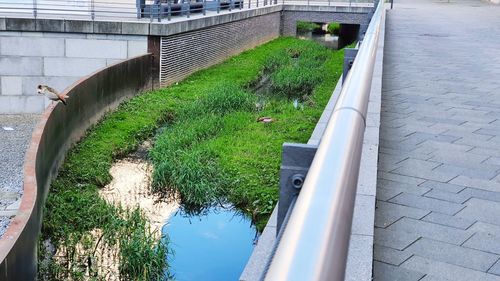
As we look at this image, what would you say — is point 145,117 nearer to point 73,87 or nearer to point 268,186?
point 73,87

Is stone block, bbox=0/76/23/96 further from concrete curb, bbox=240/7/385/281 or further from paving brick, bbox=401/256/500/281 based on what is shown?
paving brick, bbox=401/256/500/281

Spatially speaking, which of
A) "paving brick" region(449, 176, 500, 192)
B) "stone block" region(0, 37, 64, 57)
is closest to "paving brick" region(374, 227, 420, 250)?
"paving brick" region(449, 176, 500, 192)

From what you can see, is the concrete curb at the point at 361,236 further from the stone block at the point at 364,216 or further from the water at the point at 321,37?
the water at the point at 321,37

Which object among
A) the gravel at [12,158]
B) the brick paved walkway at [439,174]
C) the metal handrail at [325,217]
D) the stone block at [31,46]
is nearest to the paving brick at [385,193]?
the brick paved walkway at [439,174]

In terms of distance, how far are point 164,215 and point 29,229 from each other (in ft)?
7.89

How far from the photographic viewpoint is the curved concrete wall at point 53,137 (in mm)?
5242

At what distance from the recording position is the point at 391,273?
294 cm

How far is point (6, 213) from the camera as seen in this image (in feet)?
24.9

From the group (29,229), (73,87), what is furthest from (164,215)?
(73,87)

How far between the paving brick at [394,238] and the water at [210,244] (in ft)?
11.0

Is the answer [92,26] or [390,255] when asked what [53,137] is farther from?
[390,255]

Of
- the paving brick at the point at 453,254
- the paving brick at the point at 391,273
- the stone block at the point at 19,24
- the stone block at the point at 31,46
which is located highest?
the stone block at the point at 19,24

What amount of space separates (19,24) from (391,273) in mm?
11816

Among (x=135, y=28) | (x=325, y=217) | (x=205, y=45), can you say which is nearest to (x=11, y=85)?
(x=135, y=28)
